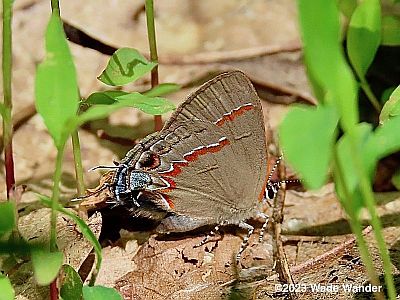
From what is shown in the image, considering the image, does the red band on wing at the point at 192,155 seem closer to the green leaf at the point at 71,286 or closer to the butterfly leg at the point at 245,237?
the butterfly leg at the point at 245,237

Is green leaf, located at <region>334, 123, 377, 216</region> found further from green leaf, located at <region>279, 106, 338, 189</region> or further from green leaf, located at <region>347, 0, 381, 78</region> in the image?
green leaf, located at <region>347, 0, 381, 78</region>

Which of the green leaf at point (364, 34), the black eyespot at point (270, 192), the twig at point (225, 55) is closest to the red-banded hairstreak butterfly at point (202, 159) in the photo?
the black eyespot at point (270, 192)

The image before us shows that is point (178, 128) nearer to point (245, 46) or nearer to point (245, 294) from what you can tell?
point (245, 294)

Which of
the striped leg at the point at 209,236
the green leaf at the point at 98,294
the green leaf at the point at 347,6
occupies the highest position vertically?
the green leaf at the point at 347,6

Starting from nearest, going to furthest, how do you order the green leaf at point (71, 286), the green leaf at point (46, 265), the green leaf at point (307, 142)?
the green leaf at point (307, 142)
the green leaf at point (46, 265)
the green leaf at point (71, 286)

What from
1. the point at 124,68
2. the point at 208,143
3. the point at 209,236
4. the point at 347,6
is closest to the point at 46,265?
the point at 124,68

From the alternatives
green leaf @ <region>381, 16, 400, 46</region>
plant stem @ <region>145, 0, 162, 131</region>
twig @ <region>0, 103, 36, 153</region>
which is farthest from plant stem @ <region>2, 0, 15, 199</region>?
green leaf @ <region>381, 16, 400, 46</region>

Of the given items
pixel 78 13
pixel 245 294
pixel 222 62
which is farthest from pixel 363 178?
pixel 78 13
